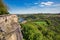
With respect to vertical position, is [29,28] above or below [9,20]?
below

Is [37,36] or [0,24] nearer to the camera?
[0,24]

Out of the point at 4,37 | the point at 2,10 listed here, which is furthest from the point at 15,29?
the point at 2,10

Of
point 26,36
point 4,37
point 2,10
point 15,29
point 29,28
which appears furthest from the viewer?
point 29,28

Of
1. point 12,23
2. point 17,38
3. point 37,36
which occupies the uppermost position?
point 12,23

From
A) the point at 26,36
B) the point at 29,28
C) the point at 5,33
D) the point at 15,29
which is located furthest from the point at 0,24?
the point at 29,28

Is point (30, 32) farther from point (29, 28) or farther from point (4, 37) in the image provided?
point (4, 37)

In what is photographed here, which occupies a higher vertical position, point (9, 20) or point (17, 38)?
point (9, 20)

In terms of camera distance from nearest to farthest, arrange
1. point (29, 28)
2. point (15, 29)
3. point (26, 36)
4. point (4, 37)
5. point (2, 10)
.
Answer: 1. point (4, 37)
2. point (15, 29)
3. point (2, 10)
4. point (26, 36)
5. point (29, 28)

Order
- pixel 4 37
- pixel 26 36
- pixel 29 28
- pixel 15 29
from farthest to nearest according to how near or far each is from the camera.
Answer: pixel 29 28 < pixel 26 36 < pixel 15 29 < pixel 4 37

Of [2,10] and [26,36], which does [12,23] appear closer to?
[2,10]
